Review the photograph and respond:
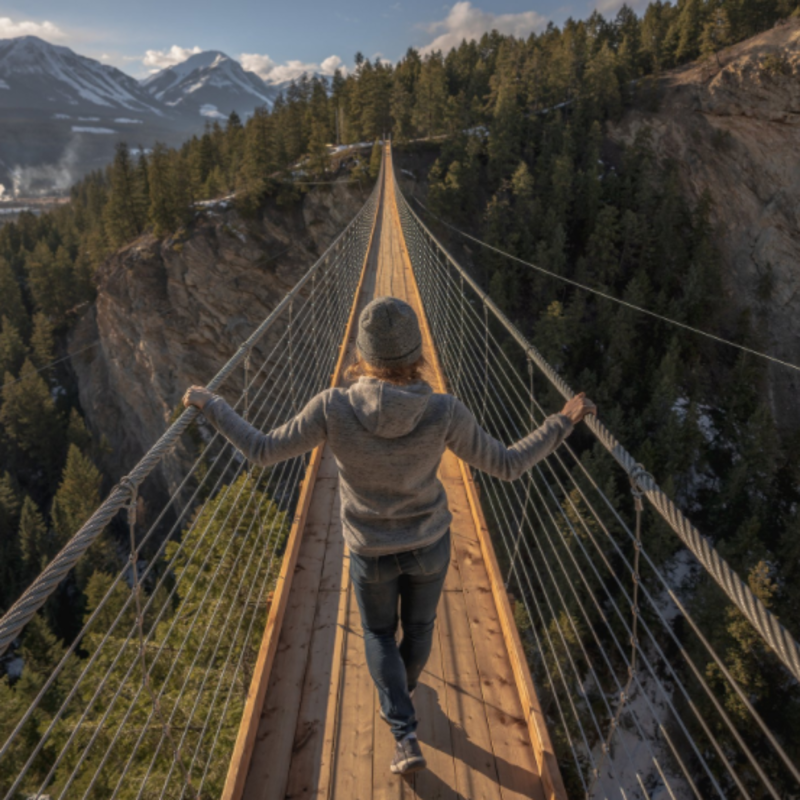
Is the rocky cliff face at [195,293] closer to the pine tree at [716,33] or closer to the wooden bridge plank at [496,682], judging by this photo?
the wooden bridge plank at [496,682]

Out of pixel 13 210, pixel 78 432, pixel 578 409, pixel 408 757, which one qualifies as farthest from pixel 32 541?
pixel 13 210

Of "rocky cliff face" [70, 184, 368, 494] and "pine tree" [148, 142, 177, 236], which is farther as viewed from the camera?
"pine tree" [148, 142, 177, 236]

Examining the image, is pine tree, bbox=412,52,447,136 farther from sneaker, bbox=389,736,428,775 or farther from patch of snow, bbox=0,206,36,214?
patch of snow, bbox=0,206,36,214

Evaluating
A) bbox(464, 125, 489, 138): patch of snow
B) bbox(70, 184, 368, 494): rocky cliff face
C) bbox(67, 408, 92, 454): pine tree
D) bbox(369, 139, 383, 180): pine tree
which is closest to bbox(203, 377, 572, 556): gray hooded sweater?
bbox(70, 184, 368, 494): rocky cliff face

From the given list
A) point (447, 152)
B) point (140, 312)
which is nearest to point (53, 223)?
point (140, 312)

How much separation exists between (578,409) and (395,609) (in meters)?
0.88

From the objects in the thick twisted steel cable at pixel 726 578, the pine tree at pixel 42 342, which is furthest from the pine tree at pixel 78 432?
the thick twisted steel cable at pixel 726 578

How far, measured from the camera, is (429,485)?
157cm

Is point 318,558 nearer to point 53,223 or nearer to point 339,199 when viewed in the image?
point 339,199

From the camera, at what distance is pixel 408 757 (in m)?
1.75

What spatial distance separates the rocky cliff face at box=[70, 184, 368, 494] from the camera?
2544 cm

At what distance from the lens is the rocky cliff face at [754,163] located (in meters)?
31.0

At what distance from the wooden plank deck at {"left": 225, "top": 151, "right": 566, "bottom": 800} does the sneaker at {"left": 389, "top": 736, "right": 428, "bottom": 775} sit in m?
0.11

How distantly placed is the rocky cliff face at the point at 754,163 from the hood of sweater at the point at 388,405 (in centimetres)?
3577
